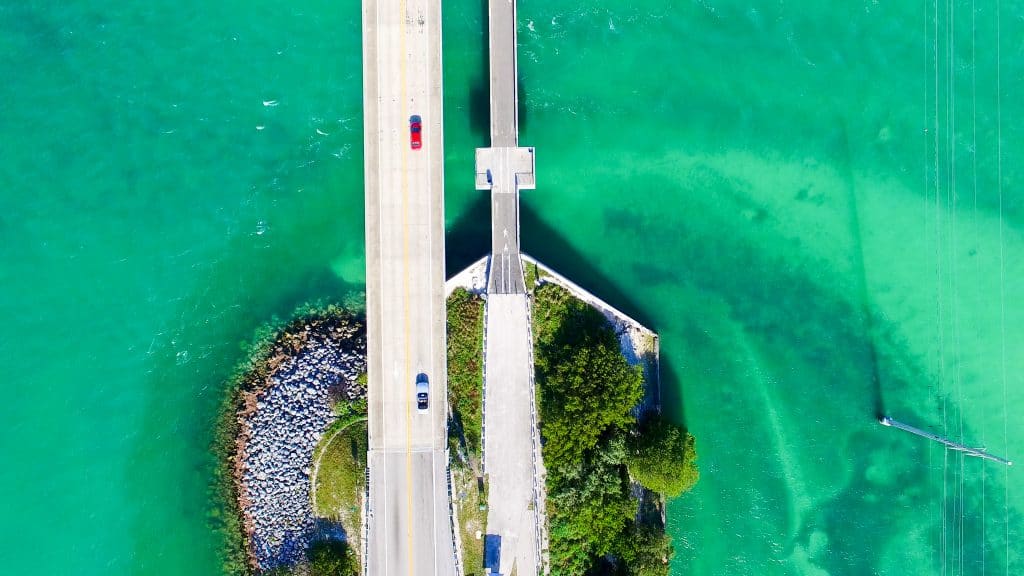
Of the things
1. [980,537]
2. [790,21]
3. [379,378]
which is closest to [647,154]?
[790,21]

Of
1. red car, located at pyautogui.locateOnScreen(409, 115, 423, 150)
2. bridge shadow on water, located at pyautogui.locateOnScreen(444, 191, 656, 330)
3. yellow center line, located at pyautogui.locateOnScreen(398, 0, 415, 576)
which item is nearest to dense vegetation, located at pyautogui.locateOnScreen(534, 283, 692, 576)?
bridge shadow on water, located at pyautogui.locateOnScreen(444, 191, 656, 330)

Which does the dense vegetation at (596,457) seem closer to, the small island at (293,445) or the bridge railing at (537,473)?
the bridge railing at (537,473)

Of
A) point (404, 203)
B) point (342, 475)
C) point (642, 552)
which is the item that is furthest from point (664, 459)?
point (404, 203)

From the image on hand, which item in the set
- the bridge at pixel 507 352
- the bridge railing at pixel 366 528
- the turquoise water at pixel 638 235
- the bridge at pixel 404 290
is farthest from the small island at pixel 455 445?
the turquoise water at pixel 638 235

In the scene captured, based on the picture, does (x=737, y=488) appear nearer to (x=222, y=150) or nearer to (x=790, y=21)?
(x=790, y=21)

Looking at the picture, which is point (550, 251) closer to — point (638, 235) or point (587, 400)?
point (638, 235)

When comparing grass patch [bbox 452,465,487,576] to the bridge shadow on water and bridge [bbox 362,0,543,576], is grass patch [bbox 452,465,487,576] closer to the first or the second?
bridge [bbox 362,0,543,576]
